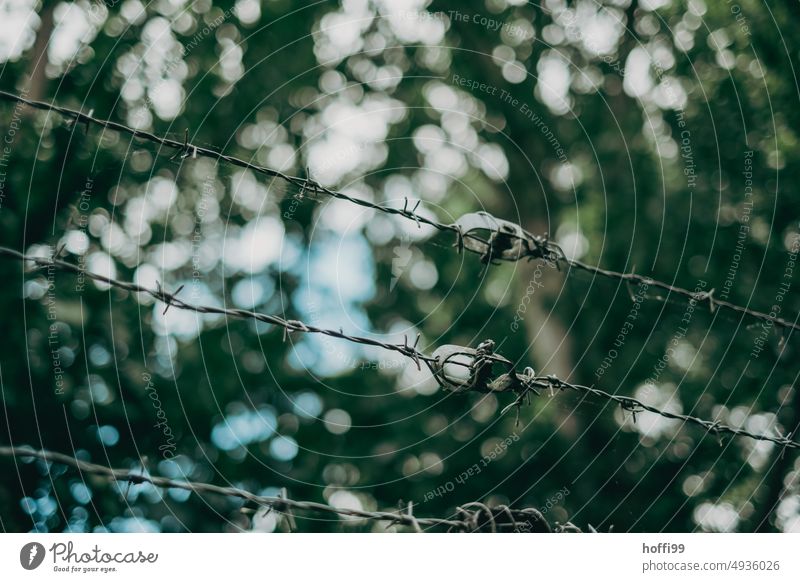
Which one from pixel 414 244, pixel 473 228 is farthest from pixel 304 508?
pixel 414 244

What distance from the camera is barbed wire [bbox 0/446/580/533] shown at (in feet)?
5.49

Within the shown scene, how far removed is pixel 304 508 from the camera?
1.86 m

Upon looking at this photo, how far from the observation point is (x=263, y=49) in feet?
25.1

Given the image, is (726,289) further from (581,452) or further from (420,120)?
(420,120)

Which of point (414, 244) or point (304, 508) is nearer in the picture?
point (304, 508)

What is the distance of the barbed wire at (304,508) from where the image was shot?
167 centimetres

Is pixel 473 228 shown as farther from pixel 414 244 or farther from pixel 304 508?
pixel 414 244

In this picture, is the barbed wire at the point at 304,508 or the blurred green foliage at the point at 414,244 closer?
the barbed wire at the point at 304,508

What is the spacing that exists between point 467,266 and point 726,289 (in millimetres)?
3065

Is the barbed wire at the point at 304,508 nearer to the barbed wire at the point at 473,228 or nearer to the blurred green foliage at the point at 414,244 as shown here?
the barbed wire at the point at 473,228

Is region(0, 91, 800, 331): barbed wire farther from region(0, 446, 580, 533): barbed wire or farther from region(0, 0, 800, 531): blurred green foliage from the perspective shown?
region(0, 0, 800, 531): blurred green foliage

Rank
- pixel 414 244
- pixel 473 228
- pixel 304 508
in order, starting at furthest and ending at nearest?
pixel 414 244 → pixel 473 228 → pixel 304 508

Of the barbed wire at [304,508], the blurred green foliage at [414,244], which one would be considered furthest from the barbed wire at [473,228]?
the blurred green foliage at [414,244]

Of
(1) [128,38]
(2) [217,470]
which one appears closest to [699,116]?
(1) [128,38]
